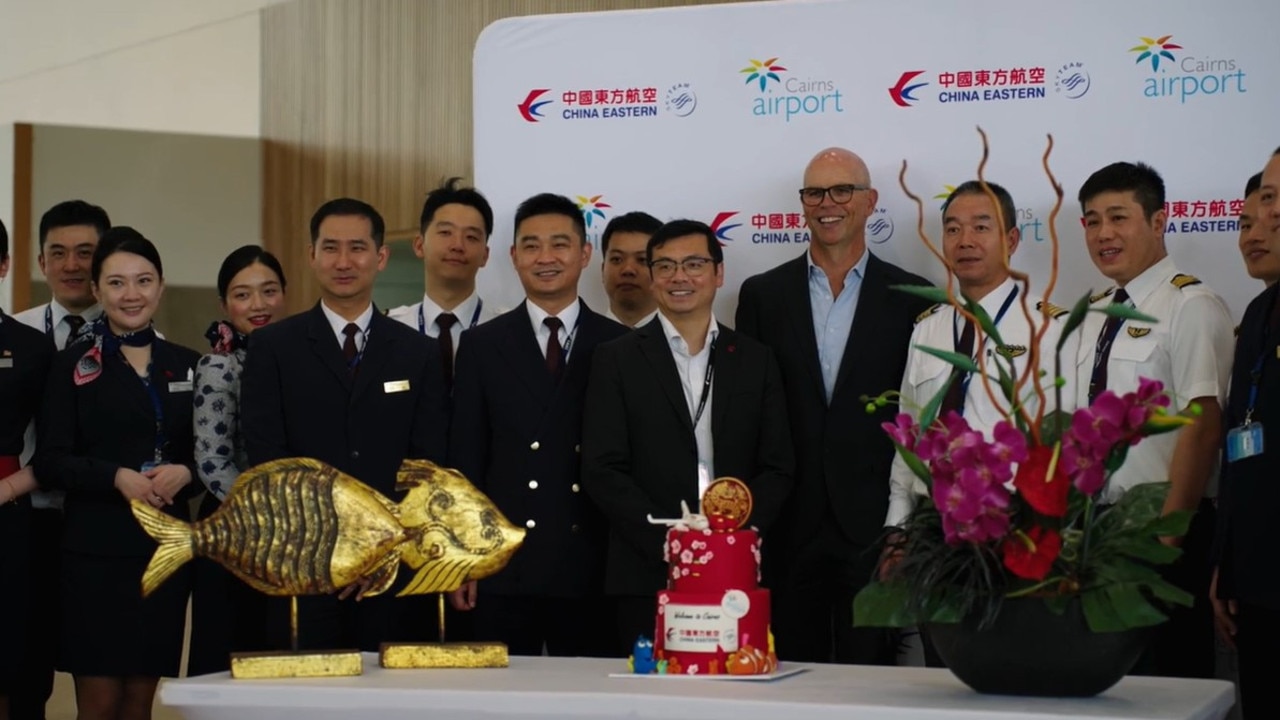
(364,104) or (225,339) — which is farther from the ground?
(364,104)

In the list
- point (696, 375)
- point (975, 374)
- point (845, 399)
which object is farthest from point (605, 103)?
point (975, 374)

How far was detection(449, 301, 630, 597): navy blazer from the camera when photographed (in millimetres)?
3795

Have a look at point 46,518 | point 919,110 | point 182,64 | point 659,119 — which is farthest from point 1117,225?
point 182,64

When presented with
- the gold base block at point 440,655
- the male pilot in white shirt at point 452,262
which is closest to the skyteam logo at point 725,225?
the male pilot in white shirt at point 452,262

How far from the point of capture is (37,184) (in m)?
8.85

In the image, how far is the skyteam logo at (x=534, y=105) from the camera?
4.81m

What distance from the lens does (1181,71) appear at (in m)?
4.25

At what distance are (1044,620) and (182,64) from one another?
810 cm

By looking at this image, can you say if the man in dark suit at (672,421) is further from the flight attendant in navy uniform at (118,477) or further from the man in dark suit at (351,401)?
the flight attendant in navy uniform at (118,477)

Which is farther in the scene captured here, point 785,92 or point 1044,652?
point 785,92

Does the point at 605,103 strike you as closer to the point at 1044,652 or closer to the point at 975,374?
the point at 975,374

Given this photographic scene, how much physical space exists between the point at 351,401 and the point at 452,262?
0.87m

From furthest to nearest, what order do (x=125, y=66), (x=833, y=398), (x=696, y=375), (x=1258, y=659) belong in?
(x=125, y=66) < (x=833, y=398) < (x=696, y=375) < (x=1258, y=659)

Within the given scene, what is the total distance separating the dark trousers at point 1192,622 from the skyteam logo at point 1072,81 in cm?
129
